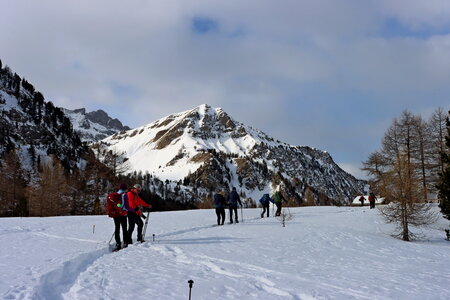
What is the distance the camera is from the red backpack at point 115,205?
12820mm

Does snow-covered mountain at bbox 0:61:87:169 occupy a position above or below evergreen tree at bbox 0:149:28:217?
above

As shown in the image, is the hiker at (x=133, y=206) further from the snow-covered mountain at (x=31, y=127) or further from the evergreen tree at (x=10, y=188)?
the snow-covered mountain at (x=31, y=127)

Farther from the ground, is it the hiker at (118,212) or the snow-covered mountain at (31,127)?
the snow-covered mountain at (31,127)

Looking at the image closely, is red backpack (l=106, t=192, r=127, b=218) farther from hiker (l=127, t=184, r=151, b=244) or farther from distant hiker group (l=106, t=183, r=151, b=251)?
hiker (l=127, t=184, r=151, b=244)

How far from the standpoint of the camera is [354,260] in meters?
11.4

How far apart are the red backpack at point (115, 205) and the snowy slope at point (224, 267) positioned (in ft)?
4.44

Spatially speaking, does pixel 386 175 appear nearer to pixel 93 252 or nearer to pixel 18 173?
pixel 93 252

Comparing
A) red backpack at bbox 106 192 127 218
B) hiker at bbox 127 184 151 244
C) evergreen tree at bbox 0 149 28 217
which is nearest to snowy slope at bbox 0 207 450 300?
hiker at bbox 127 184 151 244

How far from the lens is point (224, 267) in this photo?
9.33 m

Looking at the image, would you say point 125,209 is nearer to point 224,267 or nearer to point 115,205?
point 115,205

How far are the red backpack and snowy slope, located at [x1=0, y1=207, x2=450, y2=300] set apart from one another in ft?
4.44

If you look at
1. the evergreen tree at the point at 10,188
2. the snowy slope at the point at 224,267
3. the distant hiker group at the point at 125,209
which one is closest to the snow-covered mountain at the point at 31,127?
the evergreen tree at the point at 10,188

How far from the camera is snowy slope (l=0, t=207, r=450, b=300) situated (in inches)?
279

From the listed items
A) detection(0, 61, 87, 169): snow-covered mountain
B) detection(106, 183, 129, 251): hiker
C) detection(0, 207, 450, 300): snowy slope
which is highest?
detection(0, 61, 87, 169): snow-covered mountain
